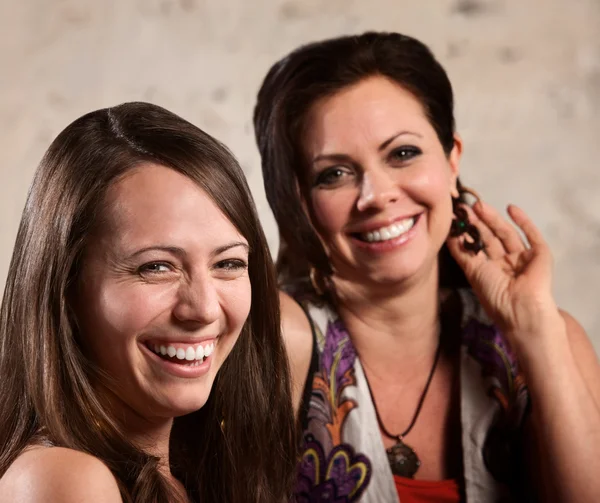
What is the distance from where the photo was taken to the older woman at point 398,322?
2004mm

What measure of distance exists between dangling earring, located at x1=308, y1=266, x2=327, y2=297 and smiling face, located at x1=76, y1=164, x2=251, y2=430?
2.60ft

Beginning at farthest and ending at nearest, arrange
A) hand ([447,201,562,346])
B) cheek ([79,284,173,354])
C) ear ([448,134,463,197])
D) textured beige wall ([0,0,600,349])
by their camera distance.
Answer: textured beige wall ([0,0,600,349]) < ear ([448,134,463,197]) < hand ([447,201,562,346]) < cheek ([79,284,173,354])

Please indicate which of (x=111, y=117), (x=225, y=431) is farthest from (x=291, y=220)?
(x=111, y=117)

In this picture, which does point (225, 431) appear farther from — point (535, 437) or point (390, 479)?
point (535, 437)

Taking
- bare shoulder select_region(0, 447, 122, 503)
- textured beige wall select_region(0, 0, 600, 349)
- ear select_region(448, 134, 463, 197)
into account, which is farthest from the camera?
textured beige wall select_region(0, 0, 600, 349)

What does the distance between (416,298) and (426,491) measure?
1.41 ft

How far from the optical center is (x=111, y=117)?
141 cm

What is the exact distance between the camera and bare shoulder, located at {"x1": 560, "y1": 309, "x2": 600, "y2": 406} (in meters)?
2.17

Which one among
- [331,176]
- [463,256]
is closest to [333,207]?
[331,176]

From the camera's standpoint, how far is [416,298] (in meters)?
2.13

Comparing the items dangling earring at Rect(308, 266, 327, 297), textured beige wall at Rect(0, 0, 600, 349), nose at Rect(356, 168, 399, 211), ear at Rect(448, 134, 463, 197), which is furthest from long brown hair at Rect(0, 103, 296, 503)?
textured beige wall at Rect(0, 0, 600, 349)

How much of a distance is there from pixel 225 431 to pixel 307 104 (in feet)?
2.59

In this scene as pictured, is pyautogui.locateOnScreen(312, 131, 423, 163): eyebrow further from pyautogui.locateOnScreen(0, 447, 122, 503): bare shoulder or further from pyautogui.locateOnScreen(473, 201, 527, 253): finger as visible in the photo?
pyautogui.locateOnScreen(0, 447, 122, 503): bare shoulder

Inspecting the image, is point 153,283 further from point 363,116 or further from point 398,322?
point 398,322
